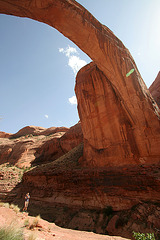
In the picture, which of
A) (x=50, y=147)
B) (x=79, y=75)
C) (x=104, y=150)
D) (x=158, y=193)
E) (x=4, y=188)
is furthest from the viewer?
(x=50, y=147)

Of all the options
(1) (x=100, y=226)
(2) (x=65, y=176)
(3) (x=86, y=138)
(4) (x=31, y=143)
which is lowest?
(1) (x=100, y=226)

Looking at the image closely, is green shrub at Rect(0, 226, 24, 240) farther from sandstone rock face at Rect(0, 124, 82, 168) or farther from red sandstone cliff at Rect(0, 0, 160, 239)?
sandstone rock face at Rect(0, 124, 82, 168)

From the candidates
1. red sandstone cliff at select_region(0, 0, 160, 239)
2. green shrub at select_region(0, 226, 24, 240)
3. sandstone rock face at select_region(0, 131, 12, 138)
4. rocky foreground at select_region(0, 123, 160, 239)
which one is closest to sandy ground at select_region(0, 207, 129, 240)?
green shrub at select_region(0, 226, 24, 240)

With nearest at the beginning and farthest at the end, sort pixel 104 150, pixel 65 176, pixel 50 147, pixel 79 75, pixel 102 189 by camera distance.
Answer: pixel 102 189 < pixel 104 150 < pixel 65 176 < pixel 79 75 < pixel 50 147

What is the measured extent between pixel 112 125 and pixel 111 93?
111 inches

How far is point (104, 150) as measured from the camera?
11.0 meters

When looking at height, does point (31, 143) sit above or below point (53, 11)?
below

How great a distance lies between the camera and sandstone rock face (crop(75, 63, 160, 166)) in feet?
29.3

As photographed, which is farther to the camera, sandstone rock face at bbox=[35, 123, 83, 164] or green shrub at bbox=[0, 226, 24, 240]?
sandstone rock face at bbox=[35, 123, 83, 164]

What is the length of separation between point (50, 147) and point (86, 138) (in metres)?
15.8

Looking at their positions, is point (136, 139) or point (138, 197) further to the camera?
point (136, 139)

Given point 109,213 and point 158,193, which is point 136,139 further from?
point 109,213

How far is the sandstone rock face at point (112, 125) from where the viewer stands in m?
8.95

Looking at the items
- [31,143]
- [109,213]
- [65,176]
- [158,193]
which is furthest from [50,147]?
[158,193]
